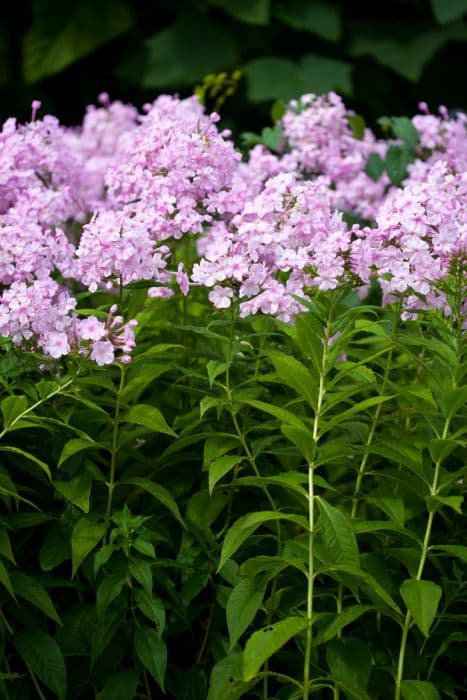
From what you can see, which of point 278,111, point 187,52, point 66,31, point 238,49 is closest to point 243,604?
point 278,111

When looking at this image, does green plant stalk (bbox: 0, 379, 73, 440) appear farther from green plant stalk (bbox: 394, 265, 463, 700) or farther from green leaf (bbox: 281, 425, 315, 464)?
green plant stalk (bbox: 394, 265, 463, 700)

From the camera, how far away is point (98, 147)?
4414 millimetres

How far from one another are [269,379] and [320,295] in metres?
0.21

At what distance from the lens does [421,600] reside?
2.01 metres

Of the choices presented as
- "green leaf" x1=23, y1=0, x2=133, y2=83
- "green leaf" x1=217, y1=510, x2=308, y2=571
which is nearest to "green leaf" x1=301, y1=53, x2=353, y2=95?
"green leaf" x1=23, y1=0, x2=133, y2=83

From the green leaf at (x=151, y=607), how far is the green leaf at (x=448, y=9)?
14.9 ft

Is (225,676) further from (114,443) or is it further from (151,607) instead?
(114,443)

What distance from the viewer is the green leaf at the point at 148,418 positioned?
225 cm

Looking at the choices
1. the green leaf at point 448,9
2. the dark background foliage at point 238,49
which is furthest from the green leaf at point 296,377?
the green leaf at point 448,9

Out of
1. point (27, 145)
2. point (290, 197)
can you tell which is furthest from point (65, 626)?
point (27, 145)

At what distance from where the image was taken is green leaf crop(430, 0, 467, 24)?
19.7ft

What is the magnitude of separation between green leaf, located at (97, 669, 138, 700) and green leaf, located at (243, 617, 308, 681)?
0.40m

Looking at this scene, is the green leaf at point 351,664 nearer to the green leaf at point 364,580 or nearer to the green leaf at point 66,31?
the green leaf at point 364,580

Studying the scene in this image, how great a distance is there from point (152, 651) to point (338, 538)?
47cm
